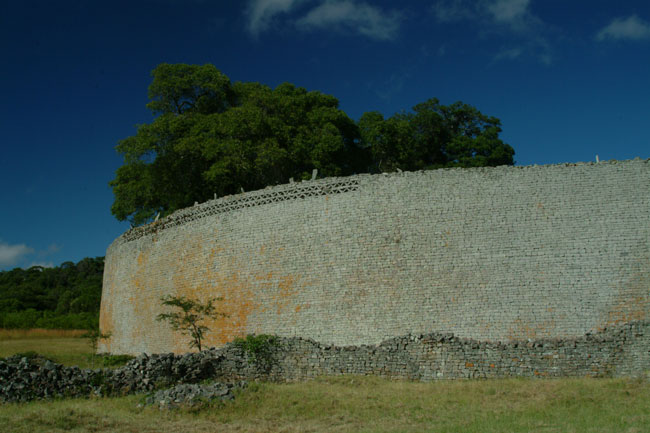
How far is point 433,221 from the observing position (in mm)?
15078

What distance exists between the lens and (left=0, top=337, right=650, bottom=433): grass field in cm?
868

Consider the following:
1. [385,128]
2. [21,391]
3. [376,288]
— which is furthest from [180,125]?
[21,391]

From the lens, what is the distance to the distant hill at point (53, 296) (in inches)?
1512

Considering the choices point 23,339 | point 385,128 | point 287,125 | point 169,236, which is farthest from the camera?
point 23,339

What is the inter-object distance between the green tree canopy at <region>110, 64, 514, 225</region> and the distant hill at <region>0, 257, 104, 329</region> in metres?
16.4

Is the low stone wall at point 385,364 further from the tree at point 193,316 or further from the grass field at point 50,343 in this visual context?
the grass field at point 50,343

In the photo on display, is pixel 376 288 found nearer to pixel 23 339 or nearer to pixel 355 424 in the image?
pixel 355 424

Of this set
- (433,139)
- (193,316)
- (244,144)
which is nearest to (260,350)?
(193,316)

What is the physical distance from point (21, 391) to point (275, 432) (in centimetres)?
559

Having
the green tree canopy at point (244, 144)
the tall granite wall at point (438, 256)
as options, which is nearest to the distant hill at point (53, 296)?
the green tree canopy at point (244, 144)

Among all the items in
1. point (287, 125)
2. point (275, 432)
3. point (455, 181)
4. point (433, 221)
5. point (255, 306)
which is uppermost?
point (287, 125)

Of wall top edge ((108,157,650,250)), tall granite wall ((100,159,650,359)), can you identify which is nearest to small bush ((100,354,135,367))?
tall granite wall ((100,159,650,359))

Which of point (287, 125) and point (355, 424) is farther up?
point (287, 125)

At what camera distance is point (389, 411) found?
9.82 metres
